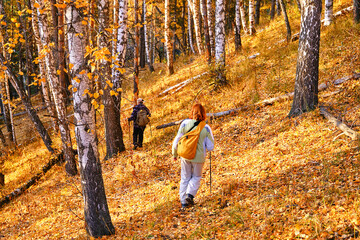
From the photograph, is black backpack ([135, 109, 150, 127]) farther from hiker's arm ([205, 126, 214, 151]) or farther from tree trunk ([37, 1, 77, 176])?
hiker's arm ([205, 126, 214, 151])

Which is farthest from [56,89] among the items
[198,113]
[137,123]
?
[198,113]

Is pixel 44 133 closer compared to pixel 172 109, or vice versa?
pixel 44 133

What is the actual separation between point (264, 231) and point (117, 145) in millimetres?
6372

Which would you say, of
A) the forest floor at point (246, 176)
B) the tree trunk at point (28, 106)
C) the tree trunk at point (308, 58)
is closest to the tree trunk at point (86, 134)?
the forest floor at point (246, 176)

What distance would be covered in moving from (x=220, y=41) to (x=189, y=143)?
6.37 meters

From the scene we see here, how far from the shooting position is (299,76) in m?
6.43

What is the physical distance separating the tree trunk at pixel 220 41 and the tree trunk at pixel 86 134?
6.50 meters

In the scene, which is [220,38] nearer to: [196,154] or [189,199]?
[196,154]

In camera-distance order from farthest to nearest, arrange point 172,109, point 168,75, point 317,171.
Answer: point 168,75, point 172,109, point 317,171

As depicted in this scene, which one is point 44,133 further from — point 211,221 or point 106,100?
point 211,221

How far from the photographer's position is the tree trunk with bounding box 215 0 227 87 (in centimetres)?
979

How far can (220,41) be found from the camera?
32.8 ft

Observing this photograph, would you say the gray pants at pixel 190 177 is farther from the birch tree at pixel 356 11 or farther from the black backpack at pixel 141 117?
the birch tree at pixel 356 11

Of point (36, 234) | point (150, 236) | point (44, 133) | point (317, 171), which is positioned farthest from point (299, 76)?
point (44, 133)
